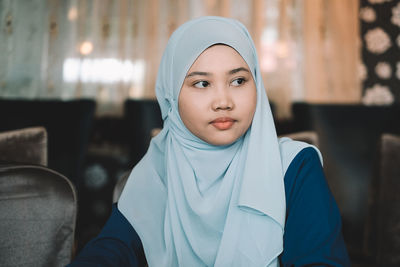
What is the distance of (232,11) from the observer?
8.14ft

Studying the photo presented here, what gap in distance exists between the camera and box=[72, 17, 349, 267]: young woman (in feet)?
2.24

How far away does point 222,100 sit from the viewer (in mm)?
692

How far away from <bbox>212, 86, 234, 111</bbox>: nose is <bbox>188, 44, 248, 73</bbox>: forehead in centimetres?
5

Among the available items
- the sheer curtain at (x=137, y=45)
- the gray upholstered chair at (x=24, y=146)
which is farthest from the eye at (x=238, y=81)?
the sheer curtain at (x=137, y=45)

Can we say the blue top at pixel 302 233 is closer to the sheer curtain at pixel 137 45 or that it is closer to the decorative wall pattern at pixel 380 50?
the sheer curtain at pixel 137 45

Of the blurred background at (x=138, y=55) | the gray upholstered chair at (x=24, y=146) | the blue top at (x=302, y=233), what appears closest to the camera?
the blue top at (x=302, y=233)

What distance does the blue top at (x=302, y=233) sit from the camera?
63 cm

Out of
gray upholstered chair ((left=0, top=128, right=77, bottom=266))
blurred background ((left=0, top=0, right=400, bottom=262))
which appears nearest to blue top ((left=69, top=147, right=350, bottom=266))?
gray upholstered chair ((left=0, top=128, right=77, bottom=266))

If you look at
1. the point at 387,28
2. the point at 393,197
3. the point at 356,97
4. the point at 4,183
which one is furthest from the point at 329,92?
the point at 4,183

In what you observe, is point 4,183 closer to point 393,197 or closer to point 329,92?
point 393,197

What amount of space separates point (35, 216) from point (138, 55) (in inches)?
71.6

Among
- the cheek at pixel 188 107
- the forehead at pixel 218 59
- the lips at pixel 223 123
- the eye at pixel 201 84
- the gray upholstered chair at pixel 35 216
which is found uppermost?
the forehead at pixel 218 59

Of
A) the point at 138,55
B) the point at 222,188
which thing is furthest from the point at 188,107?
the point at 138,55

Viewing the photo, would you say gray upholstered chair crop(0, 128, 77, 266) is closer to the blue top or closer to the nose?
the blue top
